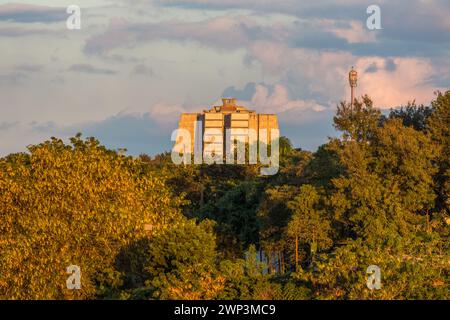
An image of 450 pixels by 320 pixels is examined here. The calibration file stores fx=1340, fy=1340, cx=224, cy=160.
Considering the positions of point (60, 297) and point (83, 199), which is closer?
point (60, 297)

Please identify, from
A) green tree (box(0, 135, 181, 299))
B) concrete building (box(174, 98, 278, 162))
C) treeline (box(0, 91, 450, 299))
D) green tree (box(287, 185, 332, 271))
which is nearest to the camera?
treeline (box(0, 91, 450, 299))

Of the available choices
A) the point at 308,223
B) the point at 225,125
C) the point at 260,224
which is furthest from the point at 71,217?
the point at 225,125

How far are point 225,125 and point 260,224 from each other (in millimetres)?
59110

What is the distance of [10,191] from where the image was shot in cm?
4659

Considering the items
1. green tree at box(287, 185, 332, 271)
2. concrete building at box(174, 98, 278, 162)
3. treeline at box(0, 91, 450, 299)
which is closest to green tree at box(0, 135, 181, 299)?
treeline at box(0, 91, 450, 299)

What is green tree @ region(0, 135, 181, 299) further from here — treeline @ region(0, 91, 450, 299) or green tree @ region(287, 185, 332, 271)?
green tree @ region(287, 185, 332, 271)

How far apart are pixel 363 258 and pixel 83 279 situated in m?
9.97

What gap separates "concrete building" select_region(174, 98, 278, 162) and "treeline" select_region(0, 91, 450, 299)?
4753 cm

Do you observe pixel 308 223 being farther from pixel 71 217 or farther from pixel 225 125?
pixel 225 125

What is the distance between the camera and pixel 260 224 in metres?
64.8

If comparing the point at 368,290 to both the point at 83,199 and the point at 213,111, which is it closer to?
the point at 83,199

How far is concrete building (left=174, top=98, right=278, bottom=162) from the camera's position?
388 feet
